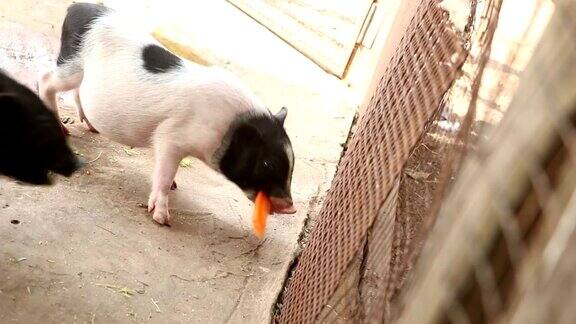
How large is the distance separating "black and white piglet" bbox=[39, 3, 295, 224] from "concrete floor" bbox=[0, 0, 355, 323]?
→ 238mm

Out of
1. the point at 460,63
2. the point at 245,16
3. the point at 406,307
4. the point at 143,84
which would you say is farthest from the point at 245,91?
the point at 245,16

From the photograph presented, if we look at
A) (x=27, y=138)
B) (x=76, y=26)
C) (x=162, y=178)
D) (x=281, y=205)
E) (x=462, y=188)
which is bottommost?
(x=162, y=178)

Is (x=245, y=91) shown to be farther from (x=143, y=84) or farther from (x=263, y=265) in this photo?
(x=263, y=265)

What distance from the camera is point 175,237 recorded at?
311 cm

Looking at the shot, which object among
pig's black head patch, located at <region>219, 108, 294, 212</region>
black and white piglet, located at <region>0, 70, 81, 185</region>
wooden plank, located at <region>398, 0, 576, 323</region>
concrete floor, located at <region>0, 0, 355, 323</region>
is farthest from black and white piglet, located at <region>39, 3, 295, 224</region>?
wooden plank, located at <region>398, 0, 576, 323</region>

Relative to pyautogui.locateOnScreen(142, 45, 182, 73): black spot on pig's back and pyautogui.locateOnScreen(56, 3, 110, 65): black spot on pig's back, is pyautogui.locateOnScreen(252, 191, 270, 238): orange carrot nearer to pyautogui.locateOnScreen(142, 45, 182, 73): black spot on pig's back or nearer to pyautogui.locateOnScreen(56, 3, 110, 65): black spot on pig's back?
pyautogui.locateOnScreen(142, 45, 182, 73): black spot on pig's back

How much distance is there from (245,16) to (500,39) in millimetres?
5403

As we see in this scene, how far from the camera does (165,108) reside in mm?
3098

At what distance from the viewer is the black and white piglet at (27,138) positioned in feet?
7.47

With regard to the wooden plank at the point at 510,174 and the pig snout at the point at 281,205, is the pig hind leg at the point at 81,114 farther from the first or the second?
the wooden plank at the point at 510,174

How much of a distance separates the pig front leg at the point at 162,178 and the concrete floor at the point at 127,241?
0.07 metres

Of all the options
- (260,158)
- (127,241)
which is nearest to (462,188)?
(260,158)

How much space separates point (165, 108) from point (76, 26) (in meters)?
0.75

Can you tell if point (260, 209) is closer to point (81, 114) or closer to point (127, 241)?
point (127, 241)
